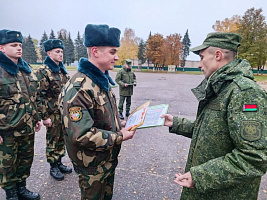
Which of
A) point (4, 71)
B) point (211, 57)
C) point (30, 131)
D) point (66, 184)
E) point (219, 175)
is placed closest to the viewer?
point (219, 175)

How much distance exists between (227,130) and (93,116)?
1.27 m

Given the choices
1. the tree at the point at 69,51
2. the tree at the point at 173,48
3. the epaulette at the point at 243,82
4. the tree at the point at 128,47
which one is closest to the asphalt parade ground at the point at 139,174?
the epaulette at the point at 243,82

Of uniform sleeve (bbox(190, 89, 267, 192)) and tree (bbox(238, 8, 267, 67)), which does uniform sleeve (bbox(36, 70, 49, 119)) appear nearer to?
uniform sleeve (bbox(190, 89, 267, 192))

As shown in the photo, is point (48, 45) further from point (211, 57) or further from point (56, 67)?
point (211, 57)

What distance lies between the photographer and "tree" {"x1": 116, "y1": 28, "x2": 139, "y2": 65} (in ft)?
161

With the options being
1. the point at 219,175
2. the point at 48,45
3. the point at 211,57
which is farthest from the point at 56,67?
the point at 219,175

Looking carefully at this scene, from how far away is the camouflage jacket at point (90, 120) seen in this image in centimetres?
172

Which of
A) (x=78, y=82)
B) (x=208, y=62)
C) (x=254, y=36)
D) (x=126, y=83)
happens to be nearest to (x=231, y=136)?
(x=208, y=62)

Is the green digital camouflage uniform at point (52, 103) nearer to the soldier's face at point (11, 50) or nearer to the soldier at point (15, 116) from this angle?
the soldier at point (15, 116)

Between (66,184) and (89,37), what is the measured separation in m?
2.74

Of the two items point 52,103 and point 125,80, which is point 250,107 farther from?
point 125,80

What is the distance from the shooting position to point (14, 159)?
2811 millimetres

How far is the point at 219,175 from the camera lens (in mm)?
1387

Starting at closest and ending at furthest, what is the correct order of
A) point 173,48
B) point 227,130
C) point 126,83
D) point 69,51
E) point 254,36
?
point 227,130 < point 126,83 < point 254,36 < point 173,48 < point 69,51
